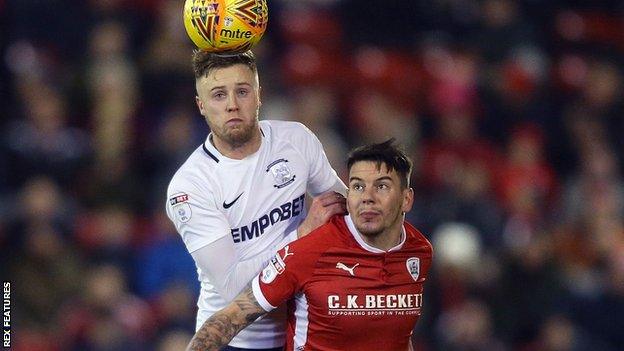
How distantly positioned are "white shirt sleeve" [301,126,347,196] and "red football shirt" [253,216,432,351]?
20.1 inches

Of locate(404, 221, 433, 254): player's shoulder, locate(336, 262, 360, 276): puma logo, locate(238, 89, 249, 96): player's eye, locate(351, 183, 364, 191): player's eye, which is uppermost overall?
locate(238, 89, 249, 96): player's eye

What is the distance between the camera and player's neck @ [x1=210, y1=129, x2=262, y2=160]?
21.4 ft

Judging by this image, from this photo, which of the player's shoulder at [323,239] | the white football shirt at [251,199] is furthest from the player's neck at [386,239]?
the white football shirt at [251,199]

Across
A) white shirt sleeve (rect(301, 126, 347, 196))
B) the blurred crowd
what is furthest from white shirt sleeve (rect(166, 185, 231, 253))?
the blurred crowd

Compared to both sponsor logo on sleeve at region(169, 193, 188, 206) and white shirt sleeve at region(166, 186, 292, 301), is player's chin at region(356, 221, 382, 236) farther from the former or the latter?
sponsor logo on sleeve at region(169, 193, 188, 206)

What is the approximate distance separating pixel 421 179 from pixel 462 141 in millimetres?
635

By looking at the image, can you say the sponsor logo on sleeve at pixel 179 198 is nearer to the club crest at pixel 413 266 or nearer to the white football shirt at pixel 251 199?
the white football shirt at pixel 251 199

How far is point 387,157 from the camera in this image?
6.24 m

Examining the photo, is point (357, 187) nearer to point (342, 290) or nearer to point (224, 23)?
point (342, 290)

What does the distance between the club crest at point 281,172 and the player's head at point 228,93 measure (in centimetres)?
22

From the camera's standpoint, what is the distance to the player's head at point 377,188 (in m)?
6.16

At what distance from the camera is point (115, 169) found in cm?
1101

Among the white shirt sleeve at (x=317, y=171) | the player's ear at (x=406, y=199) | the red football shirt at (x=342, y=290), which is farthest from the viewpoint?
the white shirt sleeve at (x=317, y=171)

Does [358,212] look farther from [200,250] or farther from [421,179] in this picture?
[421,179]
